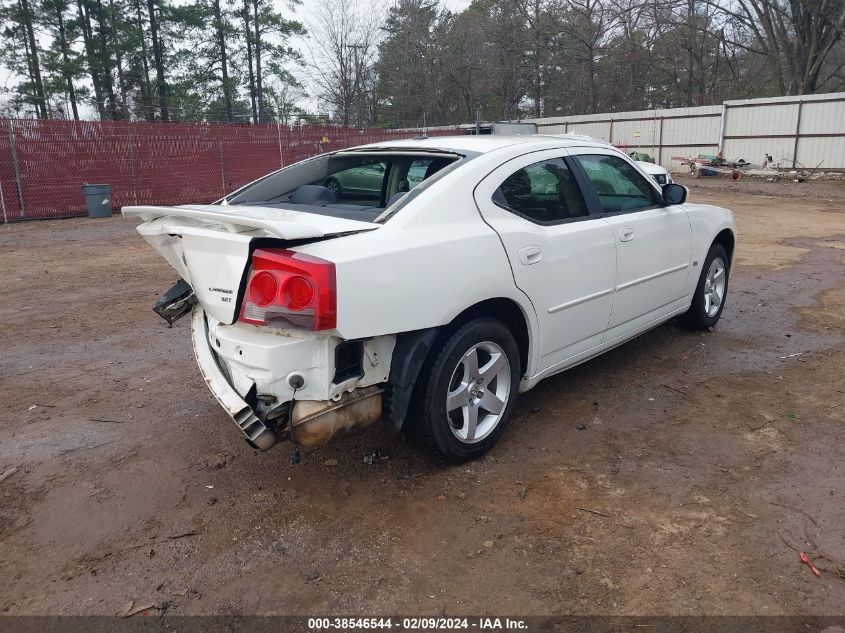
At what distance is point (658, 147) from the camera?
26875 mm

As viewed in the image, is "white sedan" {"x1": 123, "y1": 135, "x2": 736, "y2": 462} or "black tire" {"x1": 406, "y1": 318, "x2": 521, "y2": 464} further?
"black tire" {"x1": 406, "y1": 318, "x2": 521, "y2": 464}

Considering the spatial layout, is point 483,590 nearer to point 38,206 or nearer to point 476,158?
point 476,158

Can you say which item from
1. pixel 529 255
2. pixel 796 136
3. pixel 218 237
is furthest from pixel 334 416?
pixel 796 136

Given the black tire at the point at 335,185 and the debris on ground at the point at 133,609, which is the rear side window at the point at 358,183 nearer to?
the black tire at the point at 335,185

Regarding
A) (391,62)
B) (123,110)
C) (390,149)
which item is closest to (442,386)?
(390,149)

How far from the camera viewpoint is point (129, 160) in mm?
16547

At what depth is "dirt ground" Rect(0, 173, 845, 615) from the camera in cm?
249

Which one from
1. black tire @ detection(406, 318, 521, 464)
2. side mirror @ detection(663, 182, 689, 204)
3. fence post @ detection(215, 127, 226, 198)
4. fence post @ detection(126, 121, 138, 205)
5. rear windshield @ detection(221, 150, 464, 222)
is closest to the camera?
black tire @ detection(406, 318, 521, 464)

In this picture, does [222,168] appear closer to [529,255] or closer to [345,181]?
[345,181]

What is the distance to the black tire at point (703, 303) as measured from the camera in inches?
210

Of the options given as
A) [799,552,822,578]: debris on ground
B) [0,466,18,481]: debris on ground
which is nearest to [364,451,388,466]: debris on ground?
[0,466,18,481]: debris on ground

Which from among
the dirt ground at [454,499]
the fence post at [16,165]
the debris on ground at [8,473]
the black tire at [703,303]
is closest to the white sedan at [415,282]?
the dirt ground at [454,499]

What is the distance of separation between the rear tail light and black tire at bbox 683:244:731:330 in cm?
373

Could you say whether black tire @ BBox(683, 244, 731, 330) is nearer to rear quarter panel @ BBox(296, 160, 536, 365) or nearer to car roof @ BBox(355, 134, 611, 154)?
car roof @ BBox(355, 134, 611, 154)
